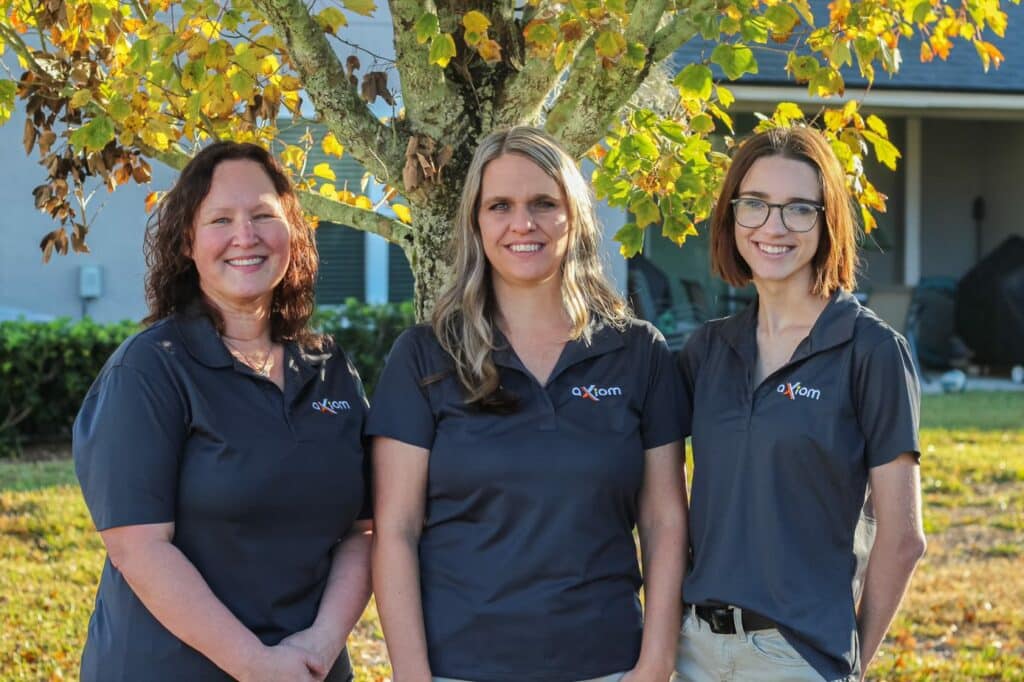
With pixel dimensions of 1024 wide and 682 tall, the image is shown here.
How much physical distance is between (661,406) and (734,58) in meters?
1.06

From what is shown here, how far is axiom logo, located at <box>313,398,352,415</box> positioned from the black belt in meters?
0.98

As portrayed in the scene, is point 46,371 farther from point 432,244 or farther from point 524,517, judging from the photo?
point 524,517

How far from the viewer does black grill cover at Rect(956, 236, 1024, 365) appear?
15836 mm

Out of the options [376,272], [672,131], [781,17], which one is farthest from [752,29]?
[376,272]

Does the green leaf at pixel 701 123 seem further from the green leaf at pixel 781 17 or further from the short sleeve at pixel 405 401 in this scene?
the short sleeve at pixel 405 401

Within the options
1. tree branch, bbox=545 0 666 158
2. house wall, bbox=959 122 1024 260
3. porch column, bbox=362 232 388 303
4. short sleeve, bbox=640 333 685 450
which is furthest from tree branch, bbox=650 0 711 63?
house wall, bbox=959 122 1024 260

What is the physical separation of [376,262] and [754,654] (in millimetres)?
8636

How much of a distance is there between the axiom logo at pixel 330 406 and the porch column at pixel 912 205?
14.4 m

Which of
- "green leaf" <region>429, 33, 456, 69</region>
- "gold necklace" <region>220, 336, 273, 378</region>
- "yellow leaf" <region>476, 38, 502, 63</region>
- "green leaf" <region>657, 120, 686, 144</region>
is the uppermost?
"yellow leaf" <region>476, 38, 502, 63</region>

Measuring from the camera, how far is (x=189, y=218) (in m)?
3.08

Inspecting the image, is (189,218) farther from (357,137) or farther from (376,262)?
(376,262)

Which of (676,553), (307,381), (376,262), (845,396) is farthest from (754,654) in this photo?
(376,262)

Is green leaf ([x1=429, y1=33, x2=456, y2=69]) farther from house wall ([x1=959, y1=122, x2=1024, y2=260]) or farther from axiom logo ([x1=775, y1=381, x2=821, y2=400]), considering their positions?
house wall ([x1=959, y1=122, x2=1024, y2=260])

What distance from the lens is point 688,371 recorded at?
3.31 meters
